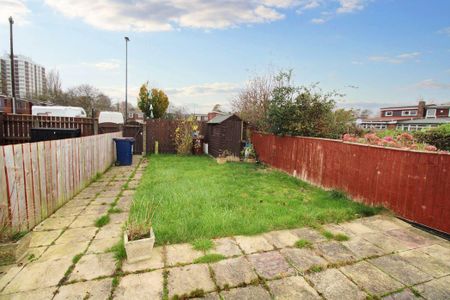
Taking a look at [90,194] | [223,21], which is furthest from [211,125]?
[90,194]

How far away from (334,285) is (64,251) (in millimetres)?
3149

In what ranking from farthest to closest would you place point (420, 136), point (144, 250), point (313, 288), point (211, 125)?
1. point (211, 125)
2. point (420, 136)
3. point (144, 250)
4. point (313, 288)

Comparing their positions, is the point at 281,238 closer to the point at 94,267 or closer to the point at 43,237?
the point at 94,267

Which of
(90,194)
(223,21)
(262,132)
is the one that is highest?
(223,21)

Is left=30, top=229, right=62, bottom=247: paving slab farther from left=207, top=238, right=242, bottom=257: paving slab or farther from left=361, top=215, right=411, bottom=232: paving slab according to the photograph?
left=361, top=215, right=411, bottom=232: paving slab

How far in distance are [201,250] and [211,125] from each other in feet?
30.8

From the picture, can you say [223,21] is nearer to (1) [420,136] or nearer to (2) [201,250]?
(2) [201,250]

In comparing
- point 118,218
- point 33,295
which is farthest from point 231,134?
point 33,295

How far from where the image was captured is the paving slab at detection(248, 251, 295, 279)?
247 centimetres

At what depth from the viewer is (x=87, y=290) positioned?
7.05ft

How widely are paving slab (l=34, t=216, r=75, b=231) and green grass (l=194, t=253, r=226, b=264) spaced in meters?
2.37

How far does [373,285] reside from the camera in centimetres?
232

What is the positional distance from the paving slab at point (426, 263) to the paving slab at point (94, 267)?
3476mm

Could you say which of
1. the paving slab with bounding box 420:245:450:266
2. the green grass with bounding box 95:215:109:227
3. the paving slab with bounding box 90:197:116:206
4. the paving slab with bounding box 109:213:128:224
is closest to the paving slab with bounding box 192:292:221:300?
the paving slab with bounding box 109:213:128:224
